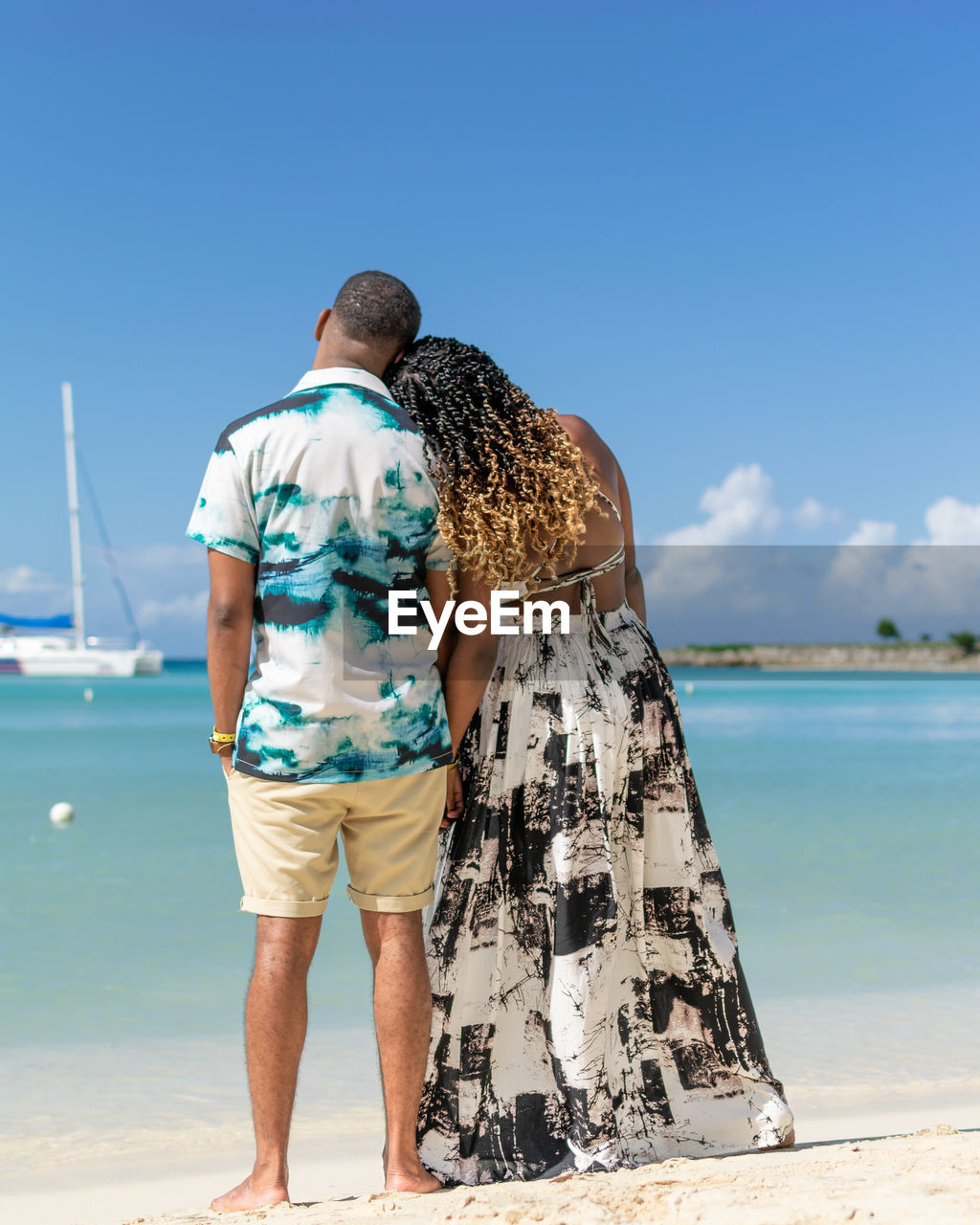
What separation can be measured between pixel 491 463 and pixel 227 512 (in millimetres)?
538

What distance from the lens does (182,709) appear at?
125 ft

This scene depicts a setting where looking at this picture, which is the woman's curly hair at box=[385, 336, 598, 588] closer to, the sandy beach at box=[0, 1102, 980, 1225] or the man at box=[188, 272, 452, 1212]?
the man at box=[188, 272, 452, 1212]

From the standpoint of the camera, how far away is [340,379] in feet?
6.86

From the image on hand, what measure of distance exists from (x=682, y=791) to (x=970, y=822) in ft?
29.0

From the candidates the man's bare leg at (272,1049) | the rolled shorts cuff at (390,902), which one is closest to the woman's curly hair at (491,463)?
the rolled shorts cuff at (390,902)

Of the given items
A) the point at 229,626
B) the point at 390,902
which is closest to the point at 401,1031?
the point at 390,902

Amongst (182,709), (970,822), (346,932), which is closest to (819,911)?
(346,932)

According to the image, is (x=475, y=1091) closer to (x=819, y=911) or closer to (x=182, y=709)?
(x=819, y=911)

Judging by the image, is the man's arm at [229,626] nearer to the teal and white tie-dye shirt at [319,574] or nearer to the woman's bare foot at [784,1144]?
the teal and white tie-dye shirt at [319,574]

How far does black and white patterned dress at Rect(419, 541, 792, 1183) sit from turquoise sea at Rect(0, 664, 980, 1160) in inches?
53.2

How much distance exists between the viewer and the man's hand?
2.29 m

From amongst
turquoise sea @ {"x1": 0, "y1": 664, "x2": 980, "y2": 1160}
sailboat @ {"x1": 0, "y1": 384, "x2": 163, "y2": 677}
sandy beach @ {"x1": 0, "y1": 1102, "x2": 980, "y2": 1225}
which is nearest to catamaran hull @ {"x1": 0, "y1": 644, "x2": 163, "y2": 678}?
sailboat @ {"x1": 0, "y1": 384, "x2": 163, "y2": 677}

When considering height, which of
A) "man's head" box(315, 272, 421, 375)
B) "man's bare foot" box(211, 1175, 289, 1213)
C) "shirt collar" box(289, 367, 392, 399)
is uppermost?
"man's head" box(315, 272, 421, 375)

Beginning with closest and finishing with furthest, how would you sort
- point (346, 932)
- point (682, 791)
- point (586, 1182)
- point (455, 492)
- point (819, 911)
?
point (586, 1182) → point (455, 492) → point (682, 791) → point (346, 932) → point (819, 911)
